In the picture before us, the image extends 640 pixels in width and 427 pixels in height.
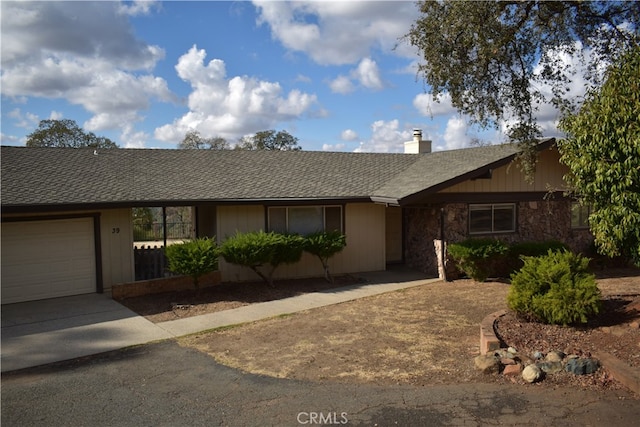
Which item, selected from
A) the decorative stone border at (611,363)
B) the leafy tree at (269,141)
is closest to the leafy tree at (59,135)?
the leafy tree at (269,141)

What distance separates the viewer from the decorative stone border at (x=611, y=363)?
231 inches

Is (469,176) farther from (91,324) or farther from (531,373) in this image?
(91,324)

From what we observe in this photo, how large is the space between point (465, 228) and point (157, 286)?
8819 mm

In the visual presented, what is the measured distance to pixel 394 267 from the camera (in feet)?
53.6

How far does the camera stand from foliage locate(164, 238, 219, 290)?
11523 millimetres

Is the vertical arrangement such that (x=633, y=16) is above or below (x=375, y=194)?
above

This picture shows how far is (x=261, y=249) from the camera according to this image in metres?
12.2

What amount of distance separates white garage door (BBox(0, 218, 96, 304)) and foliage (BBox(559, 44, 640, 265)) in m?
11.1

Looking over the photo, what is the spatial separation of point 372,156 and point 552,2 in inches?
373

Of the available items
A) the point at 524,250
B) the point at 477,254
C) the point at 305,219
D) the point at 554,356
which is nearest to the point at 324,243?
the point at 305,219

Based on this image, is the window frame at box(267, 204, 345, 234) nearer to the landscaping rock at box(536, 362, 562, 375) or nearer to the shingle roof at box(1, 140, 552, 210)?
the shingle roof at box(1, 140, 552, 210)

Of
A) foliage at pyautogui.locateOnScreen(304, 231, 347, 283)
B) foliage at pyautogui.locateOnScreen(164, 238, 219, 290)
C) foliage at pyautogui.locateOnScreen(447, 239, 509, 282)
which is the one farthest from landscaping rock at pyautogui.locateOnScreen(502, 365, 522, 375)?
foliage at pyautogui.locateOnScreen(304, 231, 347, 283)

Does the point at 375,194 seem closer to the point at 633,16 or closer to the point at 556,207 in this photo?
the point at 556,207

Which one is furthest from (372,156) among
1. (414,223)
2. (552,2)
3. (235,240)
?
(552,2)
